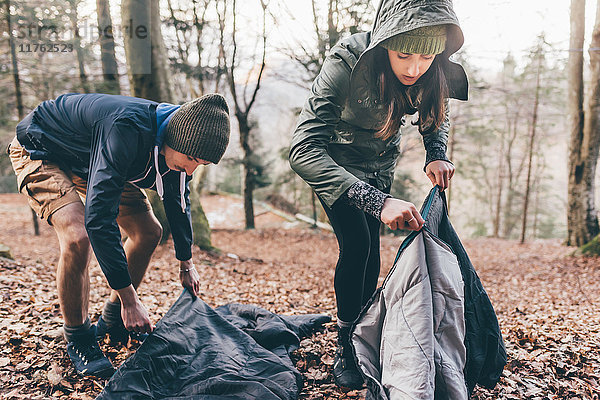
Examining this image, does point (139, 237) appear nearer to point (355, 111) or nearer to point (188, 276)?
point (188, 276)

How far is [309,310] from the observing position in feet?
13.2

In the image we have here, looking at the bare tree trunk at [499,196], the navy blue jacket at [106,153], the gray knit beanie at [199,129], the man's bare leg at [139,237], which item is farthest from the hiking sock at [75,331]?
the bare tree trunk at [499,196]

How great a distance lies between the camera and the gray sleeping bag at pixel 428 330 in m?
1.66

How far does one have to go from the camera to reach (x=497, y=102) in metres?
15.7

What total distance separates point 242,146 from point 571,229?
29.0ft

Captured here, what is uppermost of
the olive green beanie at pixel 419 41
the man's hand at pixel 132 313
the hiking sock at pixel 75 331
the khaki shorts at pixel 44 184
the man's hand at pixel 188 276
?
the olive green beanie at pixel 419 41

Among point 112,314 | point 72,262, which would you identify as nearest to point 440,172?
point 72,262

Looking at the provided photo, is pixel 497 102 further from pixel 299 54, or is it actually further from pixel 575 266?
pixel 575 266

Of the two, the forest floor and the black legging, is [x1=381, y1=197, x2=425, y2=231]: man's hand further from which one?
the forest floor

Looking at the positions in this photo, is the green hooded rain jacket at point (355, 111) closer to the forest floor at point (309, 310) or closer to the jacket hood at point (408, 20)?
the jacket hood at point (408, 20)

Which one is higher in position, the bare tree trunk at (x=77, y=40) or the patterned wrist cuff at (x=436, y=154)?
the bare tree trunk at (x=77, y=40)

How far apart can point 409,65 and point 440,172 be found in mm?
619

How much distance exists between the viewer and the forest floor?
2.35 meters

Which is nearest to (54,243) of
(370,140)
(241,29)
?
(241,29)
